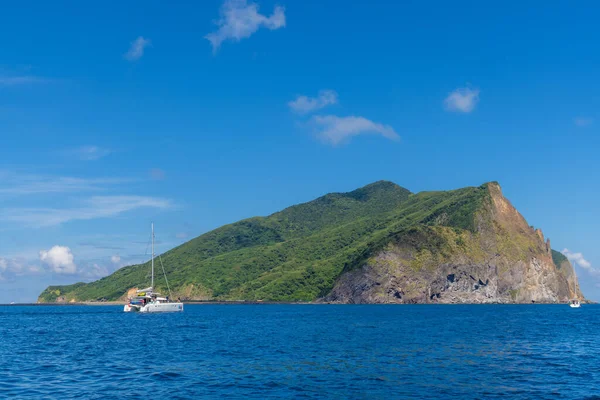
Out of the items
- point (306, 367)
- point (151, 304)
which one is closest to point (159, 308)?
point (151, 304)

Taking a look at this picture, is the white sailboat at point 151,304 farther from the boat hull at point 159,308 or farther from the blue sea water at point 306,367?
the blue sea water at point 306,367

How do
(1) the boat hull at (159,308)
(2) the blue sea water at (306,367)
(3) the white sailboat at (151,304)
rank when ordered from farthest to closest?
(3) the white sailboat at (151,304)
(1) the boat hull at (159,308)
(2) the blue sea water at (306,367)

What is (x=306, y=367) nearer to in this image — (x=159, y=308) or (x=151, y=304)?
(x=151, y=304)

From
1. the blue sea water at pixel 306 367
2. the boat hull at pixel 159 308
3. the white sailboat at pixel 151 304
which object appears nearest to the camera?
the blue sea water at pixel 306 367

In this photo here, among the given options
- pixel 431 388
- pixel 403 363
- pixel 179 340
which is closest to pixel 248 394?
pixel 431 388

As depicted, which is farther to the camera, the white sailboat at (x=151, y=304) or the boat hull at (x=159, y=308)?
the white sailboat at (x=151, y=304)

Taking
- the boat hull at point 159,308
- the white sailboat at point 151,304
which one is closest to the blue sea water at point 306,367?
the boat hull at point 159,308

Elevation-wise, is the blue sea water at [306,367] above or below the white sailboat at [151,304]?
below

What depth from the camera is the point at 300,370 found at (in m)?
46.5

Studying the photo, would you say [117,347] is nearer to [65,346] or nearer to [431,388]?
[65,346]

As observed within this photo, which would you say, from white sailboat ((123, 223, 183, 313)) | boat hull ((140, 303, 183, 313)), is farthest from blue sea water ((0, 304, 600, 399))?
white sailboat ((123, 223, 183, 313))

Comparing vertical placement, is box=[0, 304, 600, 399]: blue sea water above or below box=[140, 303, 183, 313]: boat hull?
below

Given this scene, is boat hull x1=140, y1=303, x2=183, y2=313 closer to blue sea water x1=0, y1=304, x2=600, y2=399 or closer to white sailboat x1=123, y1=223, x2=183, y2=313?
white sailboat x1=123, y1=223, x2=183, y2=313

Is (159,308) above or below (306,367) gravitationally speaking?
above
